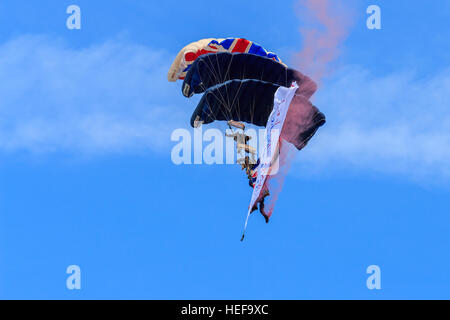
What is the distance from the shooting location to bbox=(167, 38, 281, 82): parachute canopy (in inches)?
1785

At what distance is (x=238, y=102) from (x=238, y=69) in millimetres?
1665

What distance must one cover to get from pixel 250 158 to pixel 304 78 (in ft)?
13.9

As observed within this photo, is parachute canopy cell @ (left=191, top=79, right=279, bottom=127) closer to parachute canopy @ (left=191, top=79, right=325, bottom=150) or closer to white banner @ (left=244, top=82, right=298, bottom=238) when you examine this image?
parachute canopy @ (left=191, top=79, right=325, bottom=150)

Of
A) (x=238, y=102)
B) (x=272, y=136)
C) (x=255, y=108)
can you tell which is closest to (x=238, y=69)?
(x=238, y=102)

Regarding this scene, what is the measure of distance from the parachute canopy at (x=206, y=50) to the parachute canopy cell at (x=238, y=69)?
1022 millimetres

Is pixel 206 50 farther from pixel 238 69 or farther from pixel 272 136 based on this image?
pixel 272 136

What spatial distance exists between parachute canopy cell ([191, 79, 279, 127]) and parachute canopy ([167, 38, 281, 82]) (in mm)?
2500

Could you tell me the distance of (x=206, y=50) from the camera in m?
46.2

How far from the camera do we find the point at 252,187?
4366 cm

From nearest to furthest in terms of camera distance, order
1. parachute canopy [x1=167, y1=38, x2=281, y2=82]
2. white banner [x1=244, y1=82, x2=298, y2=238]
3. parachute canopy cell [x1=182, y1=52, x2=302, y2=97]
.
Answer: white banner [x1=244, y1=82, x2=298, y2=238] → parachute canopy cell [x1=182, y1=52, x2=302, y2=97] → parachute canopy [x1=167, y1=38, x2=281, y2=82]

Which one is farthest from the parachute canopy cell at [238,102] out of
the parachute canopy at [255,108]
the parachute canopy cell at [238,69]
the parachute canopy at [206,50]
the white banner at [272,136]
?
→ the parachute canopy at [206,50]

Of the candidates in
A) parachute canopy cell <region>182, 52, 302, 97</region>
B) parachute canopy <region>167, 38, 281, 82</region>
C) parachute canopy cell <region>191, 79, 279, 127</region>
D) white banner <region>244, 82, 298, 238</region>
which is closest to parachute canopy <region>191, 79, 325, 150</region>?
parachute canopy cell <region>191, 79, 279, 127</region>
